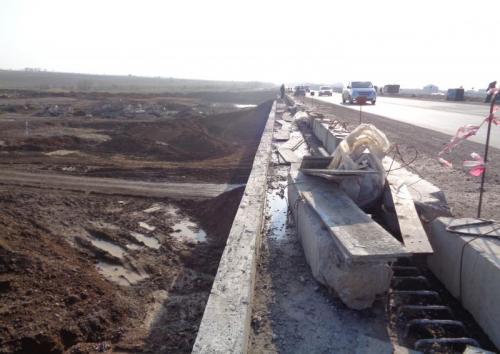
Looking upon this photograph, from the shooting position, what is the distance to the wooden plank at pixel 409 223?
3653 mm

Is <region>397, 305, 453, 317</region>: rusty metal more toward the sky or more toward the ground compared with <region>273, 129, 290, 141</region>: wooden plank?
more toward the ground

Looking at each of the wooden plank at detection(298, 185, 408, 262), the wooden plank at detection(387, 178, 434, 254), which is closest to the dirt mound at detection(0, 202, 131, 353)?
the wooden plank at detection(298, 185, 408, 262)

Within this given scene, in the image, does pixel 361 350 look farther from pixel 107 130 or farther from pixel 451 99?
pixel 451 99

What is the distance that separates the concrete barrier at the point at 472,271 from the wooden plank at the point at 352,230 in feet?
2.15

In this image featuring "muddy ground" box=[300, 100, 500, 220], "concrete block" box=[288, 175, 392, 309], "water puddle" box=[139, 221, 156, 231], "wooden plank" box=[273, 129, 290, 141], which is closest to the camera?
"concrete block" box=[288, 175, 392, 309]

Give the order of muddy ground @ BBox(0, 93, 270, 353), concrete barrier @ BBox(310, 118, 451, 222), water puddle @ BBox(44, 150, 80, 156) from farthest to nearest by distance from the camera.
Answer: water puddle @ BBox(44, 150, 80, 156), concrete barrier @ BBox(310, 118, 451, 222), muddy ground @ BBox(0, 93, 270, 353)

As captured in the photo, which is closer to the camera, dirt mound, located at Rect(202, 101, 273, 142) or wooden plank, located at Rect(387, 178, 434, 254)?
wooden plank, located at Rect(387, 178, 434, 254)

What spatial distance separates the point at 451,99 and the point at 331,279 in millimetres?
46306

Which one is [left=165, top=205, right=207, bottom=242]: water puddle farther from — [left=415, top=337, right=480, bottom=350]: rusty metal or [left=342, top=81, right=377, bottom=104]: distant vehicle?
[left=342, top=81, right=377, bottom=104]: distant vehicle

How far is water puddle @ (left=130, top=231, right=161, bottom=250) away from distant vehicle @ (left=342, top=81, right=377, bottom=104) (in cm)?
3008

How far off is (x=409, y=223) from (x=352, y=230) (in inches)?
36.8

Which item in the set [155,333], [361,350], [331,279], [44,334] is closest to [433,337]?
[361,350]

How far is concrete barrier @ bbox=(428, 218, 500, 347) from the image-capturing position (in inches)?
117

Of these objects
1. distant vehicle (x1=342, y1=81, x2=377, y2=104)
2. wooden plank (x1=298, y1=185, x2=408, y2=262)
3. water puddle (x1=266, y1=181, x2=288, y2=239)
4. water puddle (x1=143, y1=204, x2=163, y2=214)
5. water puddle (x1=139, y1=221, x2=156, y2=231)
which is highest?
distant vehicle (x1=342, y1=81, x2=377, y2=104)
